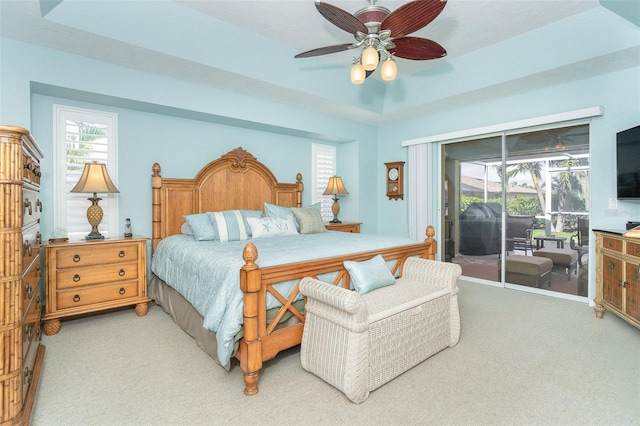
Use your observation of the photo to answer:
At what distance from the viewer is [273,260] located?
2.28m

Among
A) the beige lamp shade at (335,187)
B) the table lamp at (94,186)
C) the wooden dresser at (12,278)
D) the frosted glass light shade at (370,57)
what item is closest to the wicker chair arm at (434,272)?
the frosted glass light shade at (370,57)

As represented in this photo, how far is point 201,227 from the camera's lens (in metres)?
3.40

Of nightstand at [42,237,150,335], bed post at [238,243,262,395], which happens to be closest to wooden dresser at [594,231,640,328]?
bed post at [238,243,262,395]

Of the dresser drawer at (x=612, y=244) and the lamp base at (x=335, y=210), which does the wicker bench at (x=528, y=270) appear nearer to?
the dresser drawer at (x=612, y=244)

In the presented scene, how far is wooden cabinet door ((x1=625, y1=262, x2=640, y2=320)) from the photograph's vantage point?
8.84 feet

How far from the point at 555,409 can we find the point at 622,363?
3.26 feet

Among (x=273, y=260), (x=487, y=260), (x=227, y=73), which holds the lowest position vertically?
(x=487, y=260)

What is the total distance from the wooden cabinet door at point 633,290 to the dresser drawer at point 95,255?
4.60m

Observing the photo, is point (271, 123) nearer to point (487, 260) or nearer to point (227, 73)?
point (227, 73)

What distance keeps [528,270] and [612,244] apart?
124 centimetres

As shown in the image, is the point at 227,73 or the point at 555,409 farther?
the point at 227,73

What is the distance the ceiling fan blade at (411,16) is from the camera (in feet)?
6.58

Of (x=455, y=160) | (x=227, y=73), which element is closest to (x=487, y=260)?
(x=455, y=160)

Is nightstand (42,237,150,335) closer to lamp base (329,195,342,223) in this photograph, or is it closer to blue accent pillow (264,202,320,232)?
blue accent pillow (264,202,320,232)
